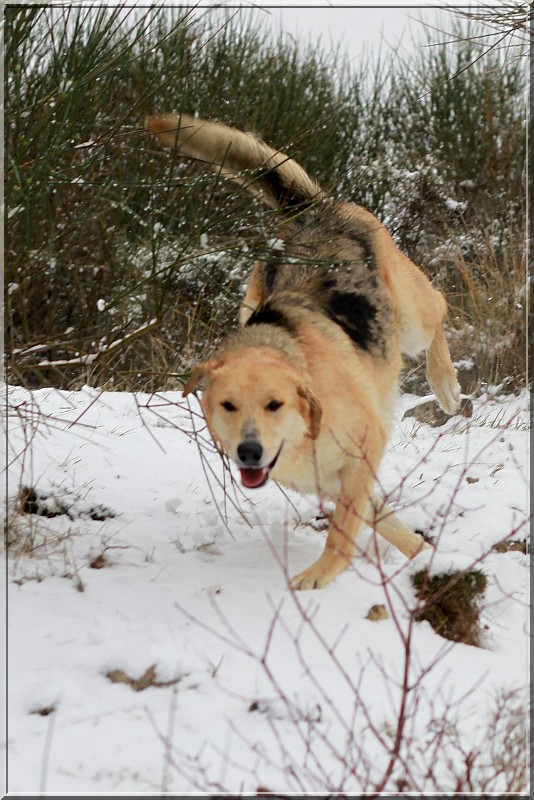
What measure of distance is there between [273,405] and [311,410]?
0.25 m

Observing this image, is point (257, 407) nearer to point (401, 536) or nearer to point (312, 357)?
point (312, 357)

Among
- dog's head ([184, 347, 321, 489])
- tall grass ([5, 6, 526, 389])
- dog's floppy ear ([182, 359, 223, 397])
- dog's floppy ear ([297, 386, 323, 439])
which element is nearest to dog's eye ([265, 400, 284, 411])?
dog's head ([184, 347, 321, 489])

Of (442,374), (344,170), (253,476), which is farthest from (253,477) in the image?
(344,170)

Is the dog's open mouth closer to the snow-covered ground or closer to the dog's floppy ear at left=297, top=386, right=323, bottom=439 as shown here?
the snow-covered ground

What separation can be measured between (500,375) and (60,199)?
4.77 metres

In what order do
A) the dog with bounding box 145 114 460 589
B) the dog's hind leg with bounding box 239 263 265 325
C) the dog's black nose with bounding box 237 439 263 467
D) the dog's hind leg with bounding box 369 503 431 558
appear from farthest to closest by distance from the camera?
1. the dog's hind leg with bounding box 239 263 265 325
2. the dog's hind leg with bounding box 369 503 431 558
3. the dog with bounding box 145 114 460 589
4. the dog's black nose with bounding box 237 439 263 467

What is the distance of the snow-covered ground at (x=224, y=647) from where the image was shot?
97.3 inches

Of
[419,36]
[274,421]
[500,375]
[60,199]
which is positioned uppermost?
[419,36]

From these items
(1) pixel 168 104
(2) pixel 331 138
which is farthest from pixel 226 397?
(2) pixel 331 138

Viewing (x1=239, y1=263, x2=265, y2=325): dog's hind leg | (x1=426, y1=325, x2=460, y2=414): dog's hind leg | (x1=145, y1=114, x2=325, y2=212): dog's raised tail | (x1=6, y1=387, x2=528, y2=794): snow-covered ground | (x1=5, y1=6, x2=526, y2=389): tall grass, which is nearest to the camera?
(x1=6, y1=387, x2=528, y2=794): snow-covered ground

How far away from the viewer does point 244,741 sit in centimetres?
259

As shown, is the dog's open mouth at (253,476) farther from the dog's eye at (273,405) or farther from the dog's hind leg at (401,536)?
the dog's hind leg at (401,536)

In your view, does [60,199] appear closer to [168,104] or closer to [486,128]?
[168,104]

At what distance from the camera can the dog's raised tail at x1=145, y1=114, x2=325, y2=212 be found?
3.94 metres
